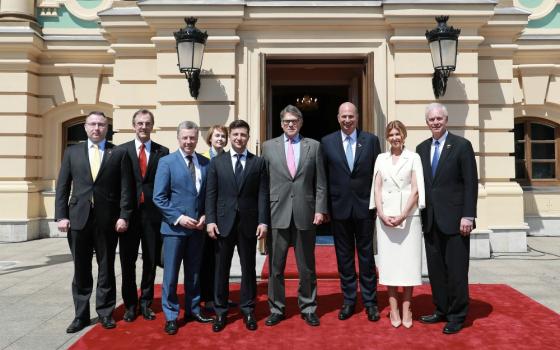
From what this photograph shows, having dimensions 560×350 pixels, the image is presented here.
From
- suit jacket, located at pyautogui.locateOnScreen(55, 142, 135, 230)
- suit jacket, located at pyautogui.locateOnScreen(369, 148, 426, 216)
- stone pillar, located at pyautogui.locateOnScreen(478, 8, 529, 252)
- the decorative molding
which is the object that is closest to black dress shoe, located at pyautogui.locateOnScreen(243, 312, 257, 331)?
suit jacket, located at pyautogui.locateOnScreen(55, 142, 135, 230)

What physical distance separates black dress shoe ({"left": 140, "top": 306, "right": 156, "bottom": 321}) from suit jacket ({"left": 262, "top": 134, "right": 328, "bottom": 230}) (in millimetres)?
1444

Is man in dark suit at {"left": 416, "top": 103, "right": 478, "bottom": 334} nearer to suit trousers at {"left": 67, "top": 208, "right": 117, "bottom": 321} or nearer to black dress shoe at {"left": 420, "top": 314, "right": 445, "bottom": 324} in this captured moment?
black dress shoe at {"left": 420, "top": 314, "right": 445, "bottom": 324}

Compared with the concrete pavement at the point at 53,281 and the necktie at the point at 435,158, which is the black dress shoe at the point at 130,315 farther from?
the necktie at the point at 435,158

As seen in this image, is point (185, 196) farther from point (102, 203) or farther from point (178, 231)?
point (102, 203)

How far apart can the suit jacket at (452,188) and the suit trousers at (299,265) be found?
3.66ft

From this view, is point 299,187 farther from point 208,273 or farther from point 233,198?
point 208,273

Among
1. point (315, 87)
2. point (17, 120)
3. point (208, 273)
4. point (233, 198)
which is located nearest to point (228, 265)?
point (208, 273)

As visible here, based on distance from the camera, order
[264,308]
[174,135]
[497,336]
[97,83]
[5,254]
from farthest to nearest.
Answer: [97,83], [5,254], [174,135], [264,308], [497,336]

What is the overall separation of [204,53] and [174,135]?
1385 mm

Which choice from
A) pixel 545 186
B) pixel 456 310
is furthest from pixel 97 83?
pixel 545 186

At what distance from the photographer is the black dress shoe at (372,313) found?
388 centimetres

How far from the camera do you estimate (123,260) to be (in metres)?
3.95

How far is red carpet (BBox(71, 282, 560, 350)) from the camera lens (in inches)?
132

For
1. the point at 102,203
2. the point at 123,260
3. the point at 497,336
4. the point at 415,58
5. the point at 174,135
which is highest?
the point at 415,58
